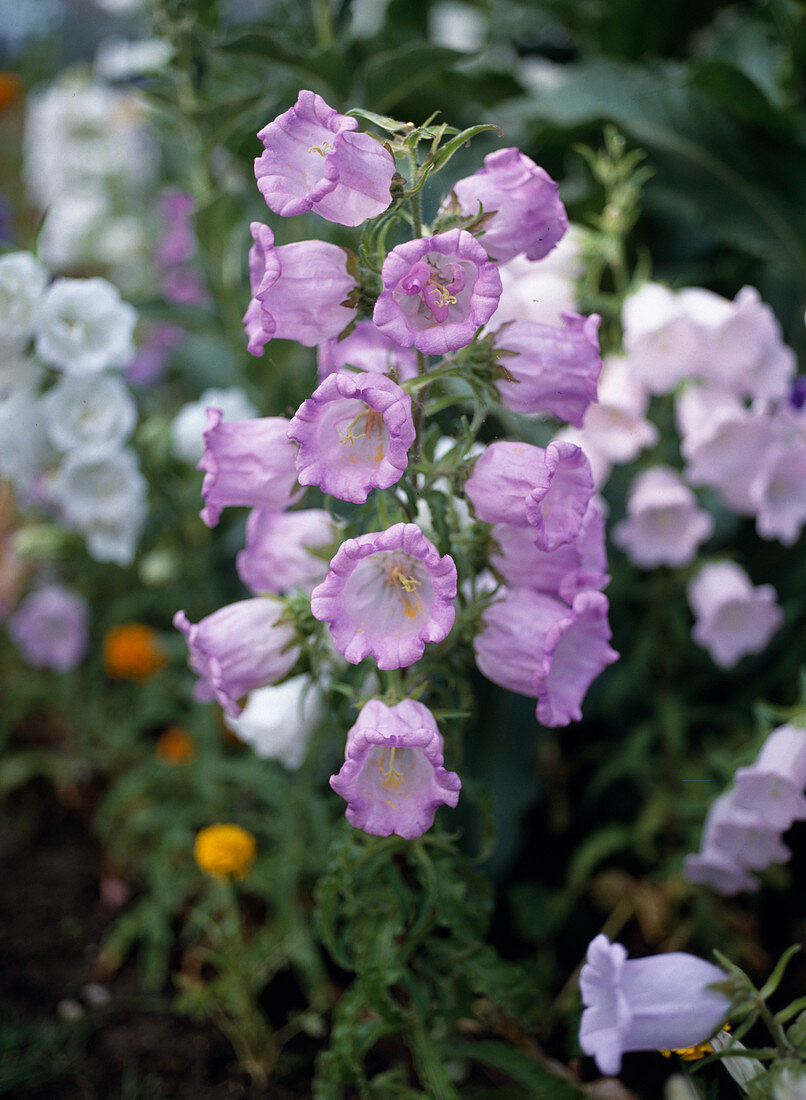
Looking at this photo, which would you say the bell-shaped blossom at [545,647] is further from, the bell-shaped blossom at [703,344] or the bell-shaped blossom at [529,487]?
the bell-shaped blossom at [703,344]

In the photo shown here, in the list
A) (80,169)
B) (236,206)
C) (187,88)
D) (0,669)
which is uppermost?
(187,88)

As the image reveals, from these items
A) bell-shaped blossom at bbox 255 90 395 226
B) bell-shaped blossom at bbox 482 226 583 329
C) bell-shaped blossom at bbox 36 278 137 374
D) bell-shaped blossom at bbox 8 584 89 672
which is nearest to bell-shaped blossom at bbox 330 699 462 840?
bell-shaped blossom at bbox 255 90 395 226

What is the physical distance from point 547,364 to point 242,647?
423 millimetres

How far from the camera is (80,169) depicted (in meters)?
2.85

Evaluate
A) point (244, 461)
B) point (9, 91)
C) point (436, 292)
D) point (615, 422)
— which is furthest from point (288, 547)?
point (9, 91)

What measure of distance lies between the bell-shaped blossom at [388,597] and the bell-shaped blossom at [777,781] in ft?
1.63

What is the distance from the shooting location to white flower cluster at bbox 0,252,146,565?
1.30 meters

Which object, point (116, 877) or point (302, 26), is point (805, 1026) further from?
point (302, 26)

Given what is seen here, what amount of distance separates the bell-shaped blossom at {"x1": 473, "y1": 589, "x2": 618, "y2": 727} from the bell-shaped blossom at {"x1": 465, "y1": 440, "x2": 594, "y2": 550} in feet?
0.26

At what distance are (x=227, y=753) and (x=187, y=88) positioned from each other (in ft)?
4.27

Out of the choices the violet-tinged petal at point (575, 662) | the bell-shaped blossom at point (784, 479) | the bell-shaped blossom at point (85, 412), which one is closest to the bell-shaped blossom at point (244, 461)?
the violet-tinged petal at point (575, 662)

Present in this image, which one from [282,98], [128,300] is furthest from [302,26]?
[128,300]

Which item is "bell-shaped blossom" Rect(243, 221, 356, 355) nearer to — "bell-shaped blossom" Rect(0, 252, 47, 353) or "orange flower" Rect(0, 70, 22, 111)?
"bell-shaped blossom" Rect(0, 252, 47, 353)

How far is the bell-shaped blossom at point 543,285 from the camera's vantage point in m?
1.20
